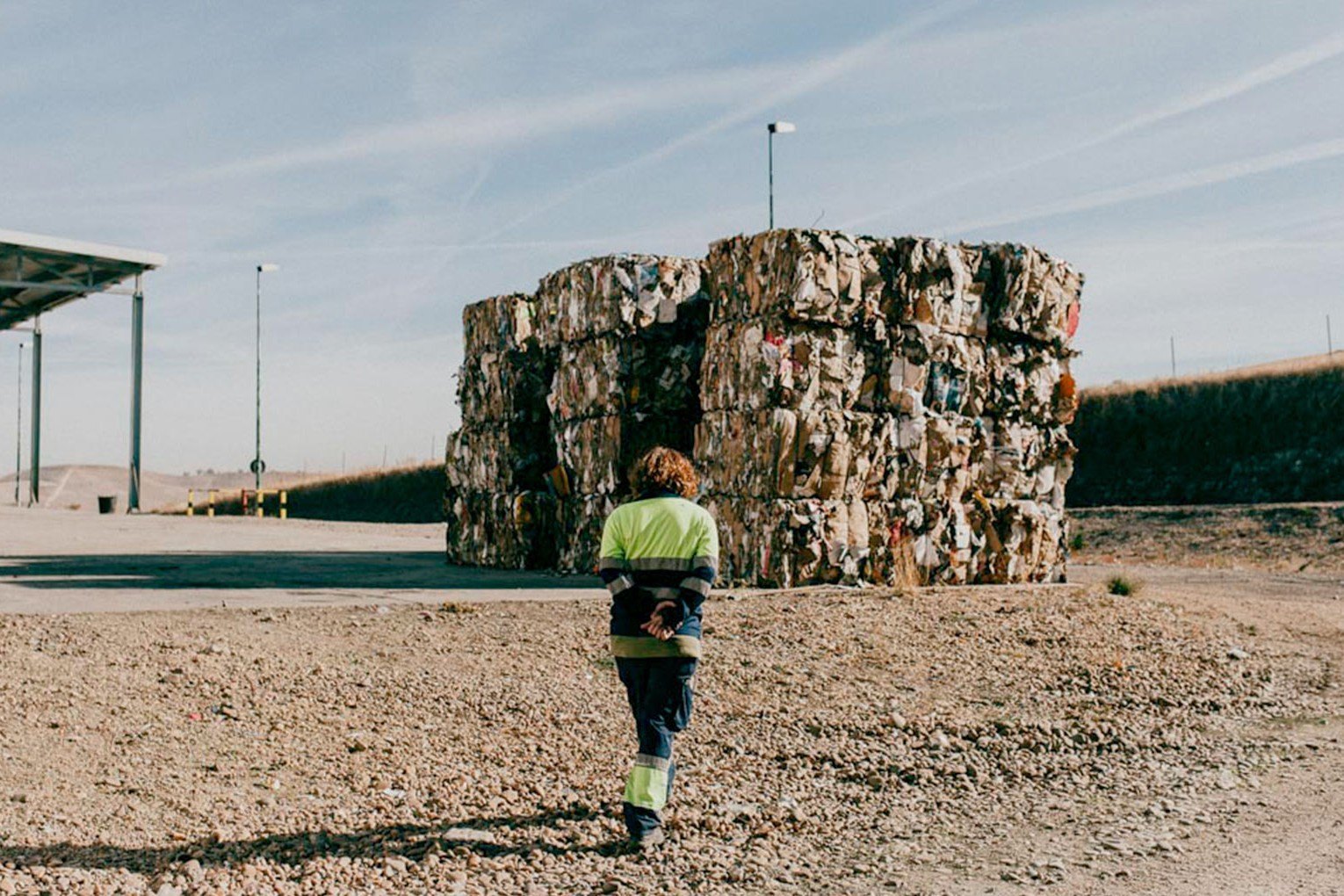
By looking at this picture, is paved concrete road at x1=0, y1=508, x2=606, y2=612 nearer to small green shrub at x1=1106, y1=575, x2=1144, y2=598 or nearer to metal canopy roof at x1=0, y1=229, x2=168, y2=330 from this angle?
small green shrub at x1=1106, y1=575, x2=1144, y2=598

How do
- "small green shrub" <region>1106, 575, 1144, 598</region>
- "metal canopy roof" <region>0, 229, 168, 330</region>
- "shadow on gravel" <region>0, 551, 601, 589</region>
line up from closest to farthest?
1. "small green shrub" <region>1106, 575, 1144, 598</region>
2. "shadow on gravel" <region>0, 551, 601, 589</region>
3. "metal canopy roof" <region>0, 229, 168, 330</region>

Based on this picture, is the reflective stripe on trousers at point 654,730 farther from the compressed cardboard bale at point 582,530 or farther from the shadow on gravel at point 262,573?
the compressed cardboard bale at point 582,530

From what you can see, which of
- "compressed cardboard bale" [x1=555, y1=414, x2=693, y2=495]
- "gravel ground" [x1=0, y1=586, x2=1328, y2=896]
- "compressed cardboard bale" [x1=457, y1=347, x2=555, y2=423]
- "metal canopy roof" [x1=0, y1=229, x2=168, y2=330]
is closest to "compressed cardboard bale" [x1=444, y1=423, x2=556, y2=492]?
"compressed cardboard bale" [x1=457, y1=347, x2=555, y2=423]

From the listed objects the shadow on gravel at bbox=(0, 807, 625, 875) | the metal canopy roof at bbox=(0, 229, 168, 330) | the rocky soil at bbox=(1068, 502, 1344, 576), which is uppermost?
the metal canopy roof at bbox=(0, 229, 168, 330)

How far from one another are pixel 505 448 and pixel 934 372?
627 cm

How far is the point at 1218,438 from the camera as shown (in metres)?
42.2

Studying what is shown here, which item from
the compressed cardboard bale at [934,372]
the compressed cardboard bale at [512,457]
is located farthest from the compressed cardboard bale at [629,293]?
the compressed cardboard bale at [934,372]

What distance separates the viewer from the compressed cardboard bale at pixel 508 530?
1816 centimetres

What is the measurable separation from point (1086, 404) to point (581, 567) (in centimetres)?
3233

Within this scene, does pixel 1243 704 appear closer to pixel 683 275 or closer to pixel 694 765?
pixel 694 765

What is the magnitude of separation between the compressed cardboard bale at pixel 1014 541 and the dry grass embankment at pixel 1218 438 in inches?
940

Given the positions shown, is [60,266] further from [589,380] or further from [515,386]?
[589,380]

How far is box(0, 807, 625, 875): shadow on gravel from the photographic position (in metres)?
5.98

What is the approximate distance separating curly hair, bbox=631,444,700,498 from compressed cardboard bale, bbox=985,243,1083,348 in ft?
35.5
